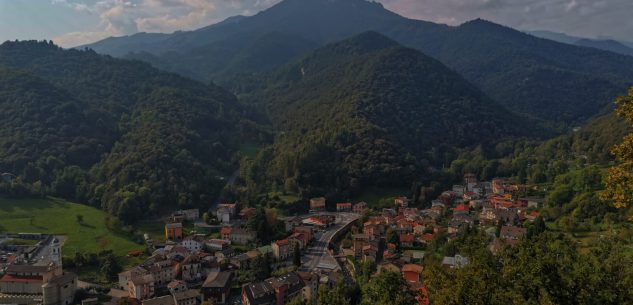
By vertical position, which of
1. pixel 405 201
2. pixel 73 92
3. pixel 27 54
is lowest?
pixel 405 201

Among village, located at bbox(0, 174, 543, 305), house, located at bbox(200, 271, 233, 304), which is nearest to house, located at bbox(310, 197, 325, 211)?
village, located at bbox(0, 174, 543, 305)

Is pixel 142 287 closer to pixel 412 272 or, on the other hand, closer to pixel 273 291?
pixel 273 291

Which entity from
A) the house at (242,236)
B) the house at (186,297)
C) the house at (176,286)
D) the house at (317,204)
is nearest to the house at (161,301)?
the house at (186,297)

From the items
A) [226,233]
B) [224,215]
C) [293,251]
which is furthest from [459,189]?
[226,233]

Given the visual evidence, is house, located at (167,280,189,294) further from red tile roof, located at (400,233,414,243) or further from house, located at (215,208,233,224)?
red tile roof, located at (400,233,414,243)

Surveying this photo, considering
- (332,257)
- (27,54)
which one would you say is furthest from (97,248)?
(27,54)

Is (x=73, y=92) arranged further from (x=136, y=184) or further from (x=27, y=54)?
(x=136, y=184)

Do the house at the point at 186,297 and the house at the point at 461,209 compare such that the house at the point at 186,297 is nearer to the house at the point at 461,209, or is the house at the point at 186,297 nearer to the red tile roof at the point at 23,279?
the red tile roof at the point at 23,279
